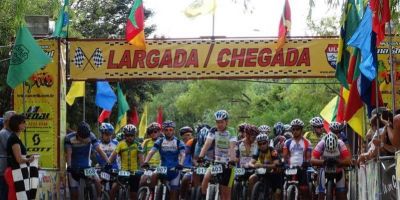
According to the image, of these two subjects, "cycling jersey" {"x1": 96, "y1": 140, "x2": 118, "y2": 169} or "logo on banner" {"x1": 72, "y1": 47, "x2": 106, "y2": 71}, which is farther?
"logo on banner" {"x1": 72, "y1": 47, "x2": 106, "y2": 71}

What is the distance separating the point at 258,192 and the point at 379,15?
256 inches

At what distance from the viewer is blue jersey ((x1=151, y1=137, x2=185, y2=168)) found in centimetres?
1884

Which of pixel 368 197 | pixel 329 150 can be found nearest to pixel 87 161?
pixel 329 150

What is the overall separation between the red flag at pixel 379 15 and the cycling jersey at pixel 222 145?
4137mm

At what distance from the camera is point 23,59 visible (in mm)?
17031

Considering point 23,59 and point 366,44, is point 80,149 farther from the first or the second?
point 366,44

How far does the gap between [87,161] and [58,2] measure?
4.23 meters

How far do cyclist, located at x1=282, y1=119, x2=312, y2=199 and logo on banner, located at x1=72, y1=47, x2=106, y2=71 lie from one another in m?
5.11

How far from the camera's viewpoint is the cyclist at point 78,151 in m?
18.6

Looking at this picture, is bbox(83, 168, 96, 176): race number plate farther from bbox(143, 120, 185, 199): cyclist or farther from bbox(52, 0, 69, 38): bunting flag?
bbox(52, 0, 69, 38): bunting flag

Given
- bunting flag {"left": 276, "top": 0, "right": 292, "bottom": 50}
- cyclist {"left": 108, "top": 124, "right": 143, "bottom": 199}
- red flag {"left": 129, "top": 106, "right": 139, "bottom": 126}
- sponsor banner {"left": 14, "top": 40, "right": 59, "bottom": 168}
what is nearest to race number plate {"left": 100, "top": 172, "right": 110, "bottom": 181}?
cyclist {"left": 108, "top": 124, "right": 143, "bottom": 199}

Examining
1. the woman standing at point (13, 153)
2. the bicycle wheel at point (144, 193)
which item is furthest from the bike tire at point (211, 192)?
the woman standing at point (13, 153)

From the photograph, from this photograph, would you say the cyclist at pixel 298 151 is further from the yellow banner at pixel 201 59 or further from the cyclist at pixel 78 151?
the cyclist at pixel 78 151

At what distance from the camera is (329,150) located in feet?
58.1
